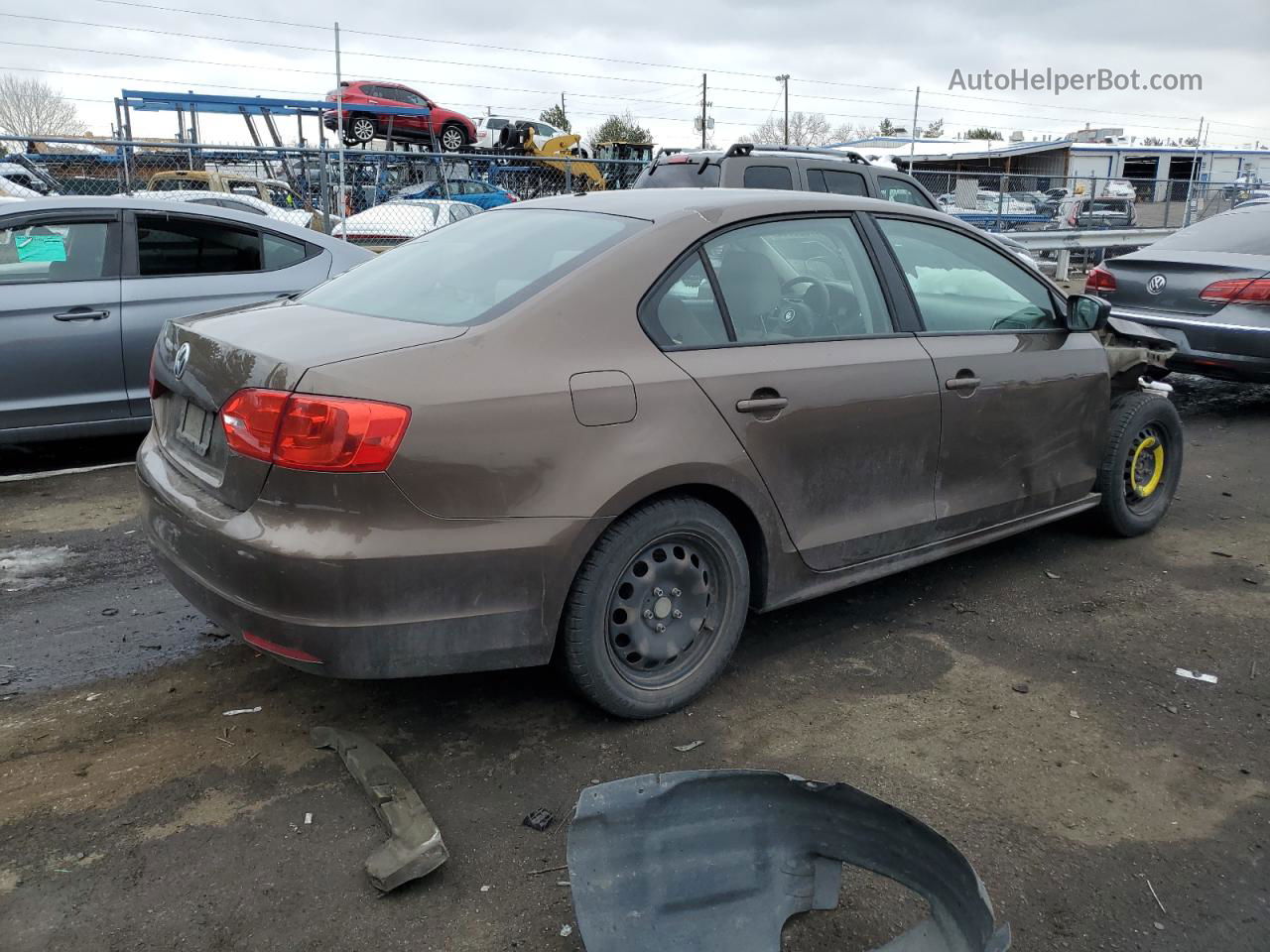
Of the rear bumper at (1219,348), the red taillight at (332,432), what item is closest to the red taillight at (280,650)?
the red taillight at (332,432)

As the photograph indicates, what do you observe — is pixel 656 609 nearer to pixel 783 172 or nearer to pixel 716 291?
pixel 716 291

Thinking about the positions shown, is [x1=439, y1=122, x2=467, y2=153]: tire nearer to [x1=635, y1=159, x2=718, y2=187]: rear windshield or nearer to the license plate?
[x1=635, y1=159, x2=718, y2=187]: rear windshield

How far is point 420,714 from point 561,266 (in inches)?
59.0

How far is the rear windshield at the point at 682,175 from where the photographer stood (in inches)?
331

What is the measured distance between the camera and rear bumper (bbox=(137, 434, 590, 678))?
264 cm

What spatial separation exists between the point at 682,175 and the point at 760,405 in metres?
5.96

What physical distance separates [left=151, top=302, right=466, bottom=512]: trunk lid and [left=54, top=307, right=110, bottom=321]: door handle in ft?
8.83

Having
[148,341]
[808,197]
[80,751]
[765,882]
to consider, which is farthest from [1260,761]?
[148,341]

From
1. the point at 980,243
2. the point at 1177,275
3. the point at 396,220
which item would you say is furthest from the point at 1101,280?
the point at 396,220

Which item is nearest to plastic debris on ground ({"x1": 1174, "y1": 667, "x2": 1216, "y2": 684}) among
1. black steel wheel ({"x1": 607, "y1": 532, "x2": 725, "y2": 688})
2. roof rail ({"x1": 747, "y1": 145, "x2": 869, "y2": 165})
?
black steel wheel ({"x1": 607, "y1": 532, "x2": 725, "y2": 688})

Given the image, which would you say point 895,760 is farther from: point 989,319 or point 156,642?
point 156,642

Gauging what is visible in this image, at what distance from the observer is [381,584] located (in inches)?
105

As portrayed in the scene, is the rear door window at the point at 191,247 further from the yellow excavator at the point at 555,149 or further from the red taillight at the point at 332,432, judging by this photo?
the yellow excavator at the point at 555,149

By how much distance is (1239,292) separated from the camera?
7.29 m
